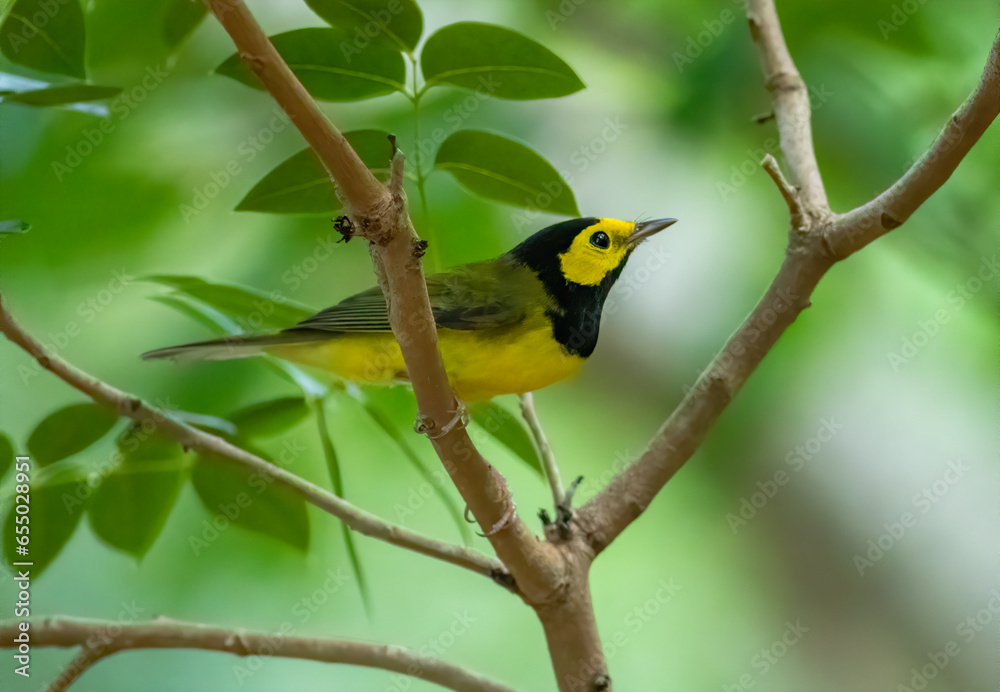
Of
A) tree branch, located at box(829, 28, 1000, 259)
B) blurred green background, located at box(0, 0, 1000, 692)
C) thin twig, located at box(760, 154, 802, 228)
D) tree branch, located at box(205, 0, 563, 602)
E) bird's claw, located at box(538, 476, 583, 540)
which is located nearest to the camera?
tree branch, located at box(205, 0, 563, 602)

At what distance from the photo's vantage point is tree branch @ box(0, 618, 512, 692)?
1.04 meters

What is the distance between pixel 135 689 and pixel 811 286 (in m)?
1.86

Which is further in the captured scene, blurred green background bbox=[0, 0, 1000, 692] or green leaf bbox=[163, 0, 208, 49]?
blurred green background bbox=[0, 0, 1000, 692]

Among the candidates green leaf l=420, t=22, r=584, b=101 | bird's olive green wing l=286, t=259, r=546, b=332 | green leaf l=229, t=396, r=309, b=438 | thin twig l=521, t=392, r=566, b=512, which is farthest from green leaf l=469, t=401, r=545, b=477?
green leaf l=420, t=22, r=584, b=101

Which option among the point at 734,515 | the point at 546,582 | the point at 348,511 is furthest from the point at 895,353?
the point at 348,511

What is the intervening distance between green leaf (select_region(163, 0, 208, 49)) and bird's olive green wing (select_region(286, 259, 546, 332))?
0.45m

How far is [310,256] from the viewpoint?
1981mm

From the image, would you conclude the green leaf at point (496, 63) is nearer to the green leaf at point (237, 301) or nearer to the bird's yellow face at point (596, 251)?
the green leaf at point (237, 301)

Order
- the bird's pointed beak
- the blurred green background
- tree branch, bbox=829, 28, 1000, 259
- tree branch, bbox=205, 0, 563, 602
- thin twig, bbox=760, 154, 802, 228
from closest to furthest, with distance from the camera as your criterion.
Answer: tree branch, bbox=205, 0, 563, 602 → tree branch, bbox=829, 28, 1000, 259 → thin twig, bbox=760, 154, 802, 228 → the bird's pointed beak → the blurred green background

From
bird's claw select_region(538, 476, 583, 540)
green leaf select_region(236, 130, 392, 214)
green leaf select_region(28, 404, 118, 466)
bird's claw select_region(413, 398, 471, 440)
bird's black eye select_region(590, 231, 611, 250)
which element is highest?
bird's black eye select_region(590, 231, 611, 250)

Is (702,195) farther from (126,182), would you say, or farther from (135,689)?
(135,689)

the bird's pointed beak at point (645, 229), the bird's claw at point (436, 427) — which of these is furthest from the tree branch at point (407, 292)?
the bird's pointed beak at point (645, 229)

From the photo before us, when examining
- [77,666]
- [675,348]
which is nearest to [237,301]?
[77,666]

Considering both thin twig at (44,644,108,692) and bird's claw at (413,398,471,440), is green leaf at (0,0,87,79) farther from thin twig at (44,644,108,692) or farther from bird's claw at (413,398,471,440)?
thin twig at (44,644,108,692)
